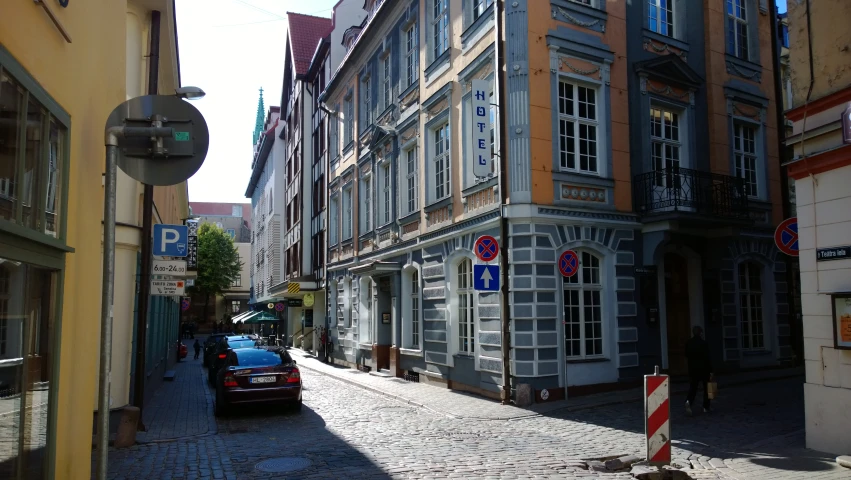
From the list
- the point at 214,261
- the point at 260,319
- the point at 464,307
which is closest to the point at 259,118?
the point at 214,261

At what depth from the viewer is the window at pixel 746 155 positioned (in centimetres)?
1861

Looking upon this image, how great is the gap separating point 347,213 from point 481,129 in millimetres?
14058

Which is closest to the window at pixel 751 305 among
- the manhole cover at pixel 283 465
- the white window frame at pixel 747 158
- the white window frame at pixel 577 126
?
the white window frame at pixel 747 158

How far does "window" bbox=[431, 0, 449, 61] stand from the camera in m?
18.6

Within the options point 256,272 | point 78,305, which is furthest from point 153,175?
point 256,272

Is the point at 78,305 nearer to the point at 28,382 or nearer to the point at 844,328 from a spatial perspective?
the point at 28,382

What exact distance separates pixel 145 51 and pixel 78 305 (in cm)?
1223

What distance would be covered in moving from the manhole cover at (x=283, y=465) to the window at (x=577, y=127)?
8892 mm

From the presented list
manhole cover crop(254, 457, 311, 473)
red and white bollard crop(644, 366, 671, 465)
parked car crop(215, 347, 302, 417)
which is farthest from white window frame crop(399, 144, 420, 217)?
red and white bollard crop(644, 366, 671, 465)

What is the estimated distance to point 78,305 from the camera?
16.6ft

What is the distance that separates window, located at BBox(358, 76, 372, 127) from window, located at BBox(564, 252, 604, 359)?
1241 cm

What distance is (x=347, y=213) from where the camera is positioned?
28.4m

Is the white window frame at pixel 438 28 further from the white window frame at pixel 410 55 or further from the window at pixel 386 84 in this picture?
the window at pixel 386 84

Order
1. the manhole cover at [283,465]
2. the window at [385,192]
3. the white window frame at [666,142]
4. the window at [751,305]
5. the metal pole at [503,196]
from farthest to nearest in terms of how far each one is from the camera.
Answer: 1. the window at [385,192]
2. the window at [751,305]
3. the white window frame at [666,142]
4. the metal pole at [503,196]
5. the manhole cover at [283,465]
